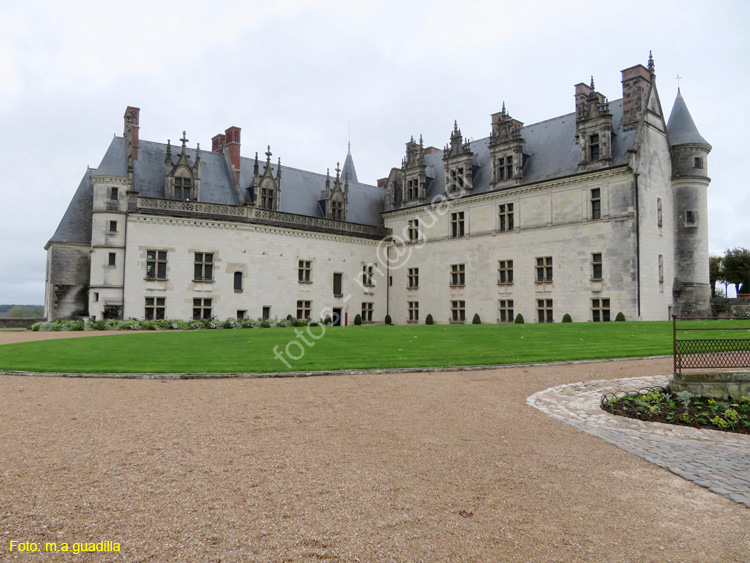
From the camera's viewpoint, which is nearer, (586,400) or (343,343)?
(586,400)

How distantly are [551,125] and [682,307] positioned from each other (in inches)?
570

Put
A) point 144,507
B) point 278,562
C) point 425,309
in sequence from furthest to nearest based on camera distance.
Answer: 1. point 425,309
2. point 144,507
3. point 278,562

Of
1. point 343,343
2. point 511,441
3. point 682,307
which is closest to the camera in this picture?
point 511,441

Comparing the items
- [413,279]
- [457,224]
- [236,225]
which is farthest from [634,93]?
[236,225]

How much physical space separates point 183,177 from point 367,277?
1501 cm

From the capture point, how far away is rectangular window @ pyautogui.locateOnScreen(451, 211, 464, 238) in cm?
3656

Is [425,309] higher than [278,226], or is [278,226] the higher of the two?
[278,226]

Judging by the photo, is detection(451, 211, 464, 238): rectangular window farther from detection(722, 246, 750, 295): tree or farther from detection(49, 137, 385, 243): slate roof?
detection(722, 246, 750, 295): tree

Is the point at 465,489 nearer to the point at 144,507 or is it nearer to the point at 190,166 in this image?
the point at 144,507

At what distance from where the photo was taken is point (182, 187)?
106ft

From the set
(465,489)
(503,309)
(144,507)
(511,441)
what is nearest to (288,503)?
(144,507)

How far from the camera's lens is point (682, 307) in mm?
30609

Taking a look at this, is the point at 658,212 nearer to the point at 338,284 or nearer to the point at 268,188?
the point at 338,284

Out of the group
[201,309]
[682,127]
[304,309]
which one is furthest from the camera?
[304,309]
